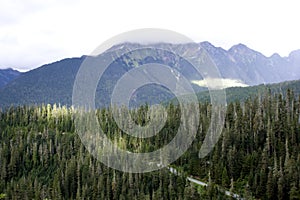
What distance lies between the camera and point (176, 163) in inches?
5064

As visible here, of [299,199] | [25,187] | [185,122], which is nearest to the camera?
[299,199]

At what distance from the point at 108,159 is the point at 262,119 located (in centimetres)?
5389

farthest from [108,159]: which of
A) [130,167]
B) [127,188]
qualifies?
[127,188]

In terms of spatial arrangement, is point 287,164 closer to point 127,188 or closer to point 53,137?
point 127,188

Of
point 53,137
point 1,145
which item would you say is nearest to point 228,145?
point 53,137

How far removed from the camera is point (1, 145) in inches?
6540

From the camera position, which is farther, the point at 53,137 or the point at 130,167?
the point at 53,137

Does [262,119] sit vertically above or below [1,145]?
above

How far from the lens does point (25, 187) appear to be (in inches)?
4857

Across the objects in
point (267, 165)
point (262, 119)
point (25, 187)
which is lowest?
point (25, 187)

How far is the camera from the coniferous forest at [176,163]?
327 feet

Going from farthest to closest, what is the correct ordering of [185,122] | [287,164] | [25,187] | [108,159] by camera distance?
1. [185,122]
2. [108,159]
3. [25,187]
4. [287,164]

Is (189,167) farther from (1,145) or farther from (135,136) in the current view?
(1,145)

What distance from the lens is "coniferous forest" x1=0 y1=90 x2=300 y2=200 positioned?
99688 millimetres
